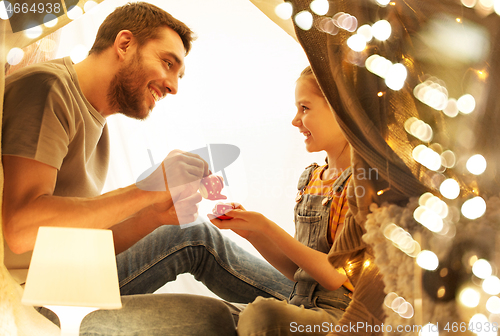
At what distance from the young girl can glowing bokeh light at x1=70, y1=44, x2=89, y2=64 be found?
49 centimetres

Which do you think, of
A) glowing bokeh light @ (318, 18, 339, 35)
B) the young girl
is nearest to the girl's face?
the young girl

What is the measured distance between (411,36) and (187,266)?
2.35 ft

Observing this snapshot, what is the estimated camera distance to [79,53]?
32.3 inches

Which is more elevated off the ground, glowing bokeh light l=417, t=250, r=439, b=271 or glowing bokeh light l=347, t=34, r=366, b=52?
glowing bokeh light l=347, t=34, r=366, b=52

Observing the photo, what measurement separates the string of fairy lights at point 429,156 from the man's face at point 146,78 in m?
0.29

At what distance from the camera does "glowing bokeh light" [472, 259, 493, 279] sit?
65cm

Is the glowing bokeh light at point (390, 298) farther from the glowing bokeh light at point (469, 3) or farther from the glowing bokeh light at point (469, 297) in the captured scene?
the glowing bokeh light at point (469, 3)

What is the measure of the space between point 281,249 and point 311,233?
0.24 feet

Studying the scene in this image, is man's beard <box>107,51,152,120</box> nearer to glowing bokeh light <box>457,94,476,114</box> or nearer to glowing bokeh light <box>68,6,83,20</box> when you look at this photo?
glowing bokeh light <box>68,6,83,20</box>

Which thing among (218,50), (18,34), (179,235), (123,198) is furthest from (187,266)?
(18,34)

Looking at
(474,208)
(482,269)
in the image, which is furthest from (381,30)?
(482,269)

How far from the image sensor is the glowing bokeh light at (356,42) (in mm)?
705

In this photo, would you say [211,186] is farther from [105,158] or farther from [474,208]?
[474,208]

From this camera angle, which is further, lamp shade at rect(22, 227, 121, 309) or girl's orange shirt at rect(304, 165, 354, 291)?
girl's orange shirt at rect(304, 165, 354, 291)
